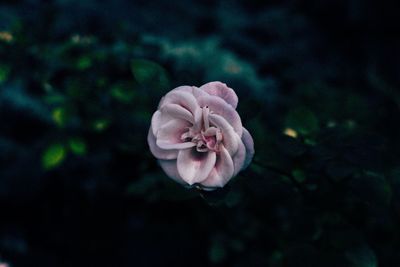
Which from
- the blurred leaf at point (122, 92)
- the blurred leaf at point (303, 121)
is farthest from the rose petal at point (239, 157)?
the blurred leaf at point (122, 92)

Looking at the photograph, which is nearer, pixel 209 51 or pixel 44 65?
pixel 44 65

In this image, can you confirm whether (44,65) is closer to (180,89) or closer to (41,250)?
(41,250)

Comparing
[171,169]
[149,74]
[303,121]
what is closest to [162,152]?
[171,169]

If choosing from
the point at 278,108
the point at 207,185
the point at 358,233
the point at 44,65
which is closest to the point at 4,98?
the point at 44,65

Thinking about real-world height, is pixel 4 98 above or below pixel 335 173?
below

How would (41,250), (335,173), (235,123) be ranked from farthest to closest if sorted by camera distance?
(41,250), (335,173), (235,123)

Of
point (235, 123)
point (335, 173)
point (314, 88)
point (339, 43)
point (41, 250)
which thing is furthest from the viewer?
point (339, 43)

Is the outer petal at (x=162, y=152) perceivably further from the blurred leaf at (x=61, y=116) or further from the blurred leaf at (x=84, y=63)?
the blurred leaf at (x=84, y=63)
